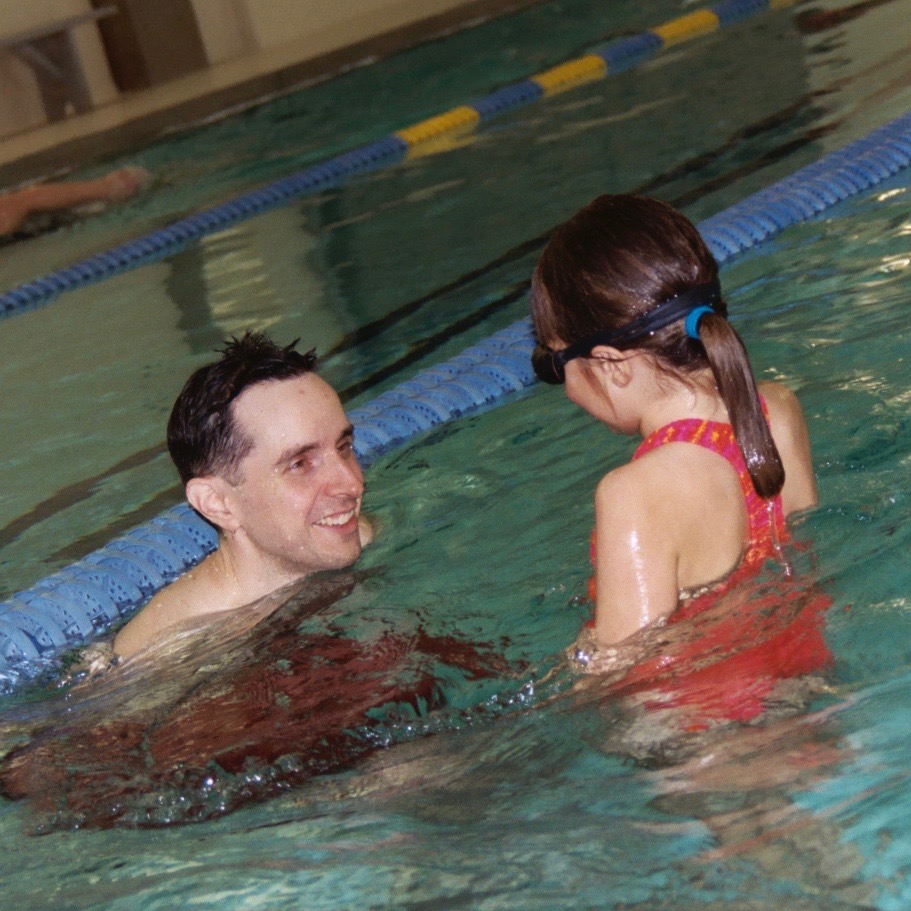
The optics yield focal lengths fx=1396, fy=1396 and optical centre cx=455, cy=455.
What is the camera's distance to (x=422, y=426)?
4.68 m

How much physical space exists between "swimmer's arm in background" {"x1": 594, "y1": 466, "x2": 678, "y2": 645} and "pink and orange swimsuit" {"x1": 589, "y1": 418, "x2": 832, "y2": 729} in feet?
0.28

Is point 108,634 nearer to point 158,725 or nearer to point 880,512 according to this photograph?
point 158,725

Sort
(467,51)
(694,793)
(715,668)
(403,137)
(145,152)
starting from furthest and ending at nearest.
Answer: (467,51)
(145,152)
(403,137)
(715,668)
(694,793)

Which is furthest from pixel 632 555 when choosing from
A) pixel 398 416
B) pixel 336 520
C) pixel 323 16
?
pixel 323 16

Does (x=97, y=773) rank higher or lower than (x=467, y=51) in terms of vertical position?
lower

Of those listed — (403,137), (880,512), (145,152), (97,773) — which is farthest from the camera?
(145,152)

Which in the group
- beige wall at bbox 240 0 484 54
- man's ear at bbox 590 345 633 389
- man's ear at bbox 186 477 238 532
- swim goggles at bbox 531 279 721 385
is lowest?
man's ear at bbox 186 477 238 532

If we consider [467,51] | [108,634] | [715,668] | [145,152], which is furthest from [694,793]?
[467,51]

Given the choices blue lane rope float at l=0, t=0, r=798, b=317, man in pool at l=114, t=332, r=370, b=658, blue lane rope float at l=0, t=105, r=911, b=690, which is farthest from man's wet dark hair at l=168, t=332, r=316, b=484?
blue lane rope float at l=0, t=0, r=798, b=317

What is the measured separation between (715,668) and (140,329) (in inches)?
184

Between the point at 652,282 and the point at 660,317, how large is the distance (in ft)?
0.20

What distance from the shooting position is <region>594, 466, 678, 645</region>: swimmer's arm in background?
2334mm

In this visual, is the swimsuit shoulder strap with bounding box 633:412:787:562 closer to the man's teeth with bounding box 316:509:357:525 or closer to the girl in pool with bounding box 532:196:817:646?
the girl in pool with bounding box 532:196:817:646

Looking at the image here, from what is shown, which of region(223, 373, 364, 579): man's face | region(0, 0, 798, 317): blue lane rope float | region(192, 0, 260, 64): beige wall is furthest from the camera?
region(192, 0, 260, 64): beige wall
